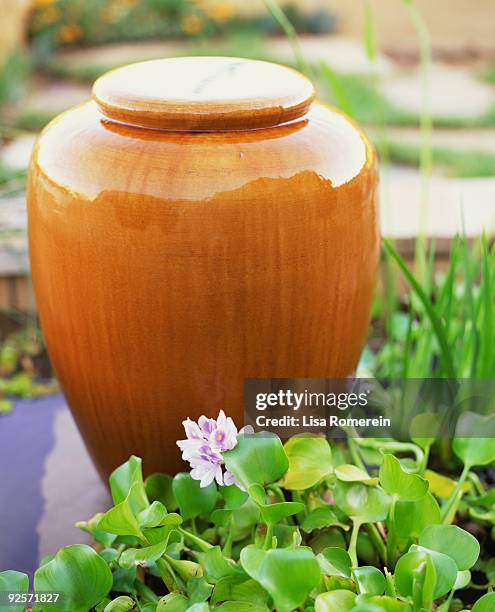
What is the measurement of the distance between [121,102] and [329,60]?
3.41 m

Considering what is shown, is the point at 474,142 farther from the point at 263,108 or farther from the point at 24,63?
the point at 263,108

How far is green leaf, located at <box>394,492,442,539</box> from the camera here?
1141mm

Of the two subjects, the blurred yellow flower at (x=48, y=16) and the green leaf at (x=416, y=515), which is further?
the blurred yellow flower at (x=48, y=16)

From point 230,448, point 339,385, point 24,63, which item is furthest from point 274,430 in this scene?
point 24,63

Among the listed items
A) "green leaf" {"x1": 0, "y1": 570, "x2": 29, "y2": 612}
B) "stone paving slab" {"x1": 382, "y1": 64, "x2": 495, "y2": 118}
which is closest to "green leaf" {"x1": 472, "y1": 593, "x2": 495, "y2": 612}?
"green leaf" {"x1": 0, "y1": 570, "x2": 29, "y2": 612}

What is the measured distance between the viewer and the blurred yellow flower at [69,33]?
4.79 metres

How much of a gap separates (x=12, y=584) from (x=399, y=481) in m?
0.50

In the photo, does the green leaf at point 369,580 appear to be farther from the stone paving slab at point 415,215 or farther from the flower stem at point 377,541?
the stone paving slab at point 415,215

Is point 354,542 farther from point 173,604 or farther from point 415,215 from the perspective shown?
point 415,215

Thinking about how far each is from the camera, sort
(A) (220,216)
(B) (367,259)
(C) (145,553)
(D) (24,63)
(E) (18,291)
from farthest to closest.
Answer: (D) (24,63) < (E) (18,291) < (B) (367,259) < (A) (220,216) < (C) (145,553)

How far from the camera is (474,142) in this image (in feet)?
11.6

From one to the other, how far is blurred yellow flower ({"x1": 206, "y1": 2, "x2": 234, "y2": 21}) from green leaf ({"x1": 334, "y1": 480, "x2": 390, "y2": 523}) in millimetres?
4505

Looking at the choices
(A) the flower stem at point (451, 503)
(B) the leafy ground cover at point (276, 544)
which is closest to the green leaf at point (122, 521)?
(B) the leafy ground cover at point (276, 544)

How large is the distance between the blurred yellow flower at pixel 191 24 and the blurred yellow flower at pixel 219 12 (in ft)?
0.33
